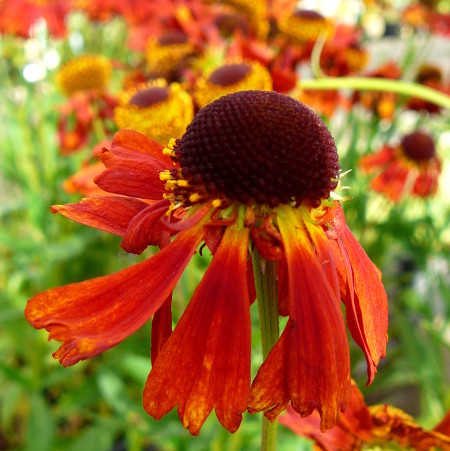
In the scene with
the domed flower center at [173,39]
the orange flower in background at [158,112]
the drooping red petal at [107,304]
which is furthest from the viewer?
the domed flower center at [173,39]

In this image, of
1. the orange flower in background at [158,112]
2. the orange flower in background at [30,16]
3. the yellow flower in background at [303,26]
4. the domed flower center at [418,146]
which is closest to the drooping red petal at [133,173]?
the orange flower in background at [158,112]

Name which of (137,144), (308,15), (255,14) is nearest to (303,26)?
(308,15)

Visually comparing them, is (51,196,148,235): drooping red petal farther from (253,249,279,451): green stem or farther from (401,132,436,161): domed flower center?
(401,132,436,161): domed flower center

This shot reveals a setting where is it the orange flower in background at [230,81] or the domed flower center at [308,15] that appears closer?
the orange flower in background at [230,81]

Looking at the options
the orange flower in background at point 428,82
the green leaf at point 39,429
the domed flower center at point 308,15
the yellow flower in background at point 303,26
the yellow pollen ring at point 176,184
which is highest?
the yellow pollen ring at point 176,184

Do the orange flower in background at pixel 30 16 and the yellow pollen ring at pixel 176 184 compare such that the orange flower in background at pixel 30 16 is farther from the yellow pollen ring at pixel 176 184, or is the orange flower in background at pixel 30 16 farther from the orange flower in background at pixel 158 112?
the yellow pollen ring at pixel 176 184

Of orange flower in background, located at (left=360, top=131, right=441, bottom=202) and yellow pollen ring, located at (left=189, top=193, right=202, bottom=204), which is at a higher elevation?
yellow pollen ring, located at (left=189, top=193, right=202, bottom=204)

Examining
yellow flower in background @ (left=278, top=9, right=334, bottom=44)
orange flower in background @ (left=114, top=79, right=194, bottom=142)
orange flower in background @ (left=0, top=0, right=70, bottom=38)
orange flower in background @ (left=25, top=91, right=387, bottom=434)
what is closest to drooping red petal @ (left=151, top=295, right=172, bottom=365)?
orange flower in background @ (left=25, top=91, right=387, bottom=434)
